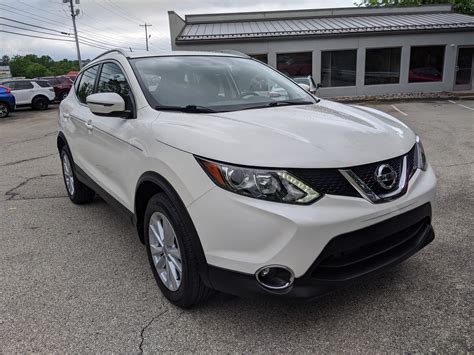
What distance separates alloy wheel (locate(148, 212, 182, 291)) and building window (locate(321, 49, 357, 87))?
65.3 ft

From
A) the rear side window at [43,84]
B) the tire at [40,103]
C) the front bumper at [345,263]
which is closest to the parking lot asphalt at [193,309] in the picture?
the front bumper at [345,263]

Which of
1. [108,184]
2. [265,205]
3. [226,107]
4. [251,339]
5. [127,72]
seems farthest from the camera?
[108,184]

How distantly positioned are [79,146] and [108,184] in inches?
40.1

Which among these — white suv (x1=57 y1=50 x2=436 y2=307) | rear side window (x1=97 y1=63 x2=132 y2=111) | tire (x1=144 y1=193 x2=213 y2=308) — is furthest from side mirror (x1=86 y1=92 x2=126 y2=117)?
tire (x1=144 y1=193 x2=213 y2=308)

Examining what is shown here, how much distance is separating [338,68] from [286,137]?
66.9 ft

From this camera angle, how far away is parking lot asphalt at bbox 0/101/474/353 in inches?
100

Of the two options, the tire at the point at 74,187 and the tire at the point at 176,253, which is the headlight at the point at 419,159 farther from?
the tire at the point at 74,187

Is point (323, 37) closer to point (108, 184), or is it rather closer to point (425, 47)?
point (425, 47)

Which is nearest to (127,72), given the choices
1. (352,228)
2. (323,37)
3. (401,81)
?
(352,228)

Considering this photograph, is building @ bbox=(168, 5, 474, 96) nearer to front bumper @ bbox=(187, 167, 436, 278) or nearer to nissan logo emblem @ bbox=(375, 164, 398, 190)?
nissan logo emblem @ bbox=(375, 164, 398, 190)

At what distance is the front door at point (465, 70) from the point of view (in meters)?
21.8

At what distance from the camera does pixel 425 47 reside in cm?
2139

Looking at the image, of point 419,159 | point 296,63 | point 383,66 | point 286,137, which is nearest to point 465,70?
point 383,66

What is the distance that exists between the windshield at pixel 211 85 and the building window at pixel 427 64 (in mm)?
20090
